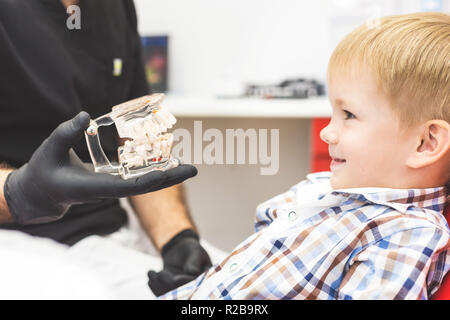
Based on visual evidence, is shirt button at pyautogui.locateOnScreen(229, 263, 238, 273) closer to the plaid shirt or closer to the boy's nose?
the plaid shirt

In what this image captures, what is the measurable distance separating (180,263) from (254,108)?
1.97 feet

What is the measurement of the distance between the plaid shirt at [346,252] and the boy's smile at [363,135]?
0.03 metres

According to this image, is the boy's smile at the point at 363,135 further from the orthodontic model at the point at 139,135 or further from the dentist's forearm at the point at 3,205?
the dentist's forearm at the point at 3,205

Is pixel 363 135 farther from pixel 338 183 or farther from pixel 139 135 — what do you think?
pixel 139 135

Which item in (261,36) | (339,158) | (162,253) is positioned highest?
(261,36)

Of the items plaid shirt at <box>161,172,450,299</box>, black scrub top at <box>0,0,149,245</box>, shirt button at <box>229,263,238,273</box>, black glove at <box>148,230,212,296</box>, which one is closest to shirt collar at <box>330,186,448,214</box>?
plaid shirt at <box>161,172,450,299</box>

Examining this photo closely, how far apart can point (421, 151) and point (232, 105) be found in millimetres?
802

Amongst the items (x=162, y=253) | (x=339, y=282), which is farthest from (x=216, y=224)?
(x=339, y=282)

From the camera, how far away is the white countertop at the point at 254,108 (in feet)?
4.31

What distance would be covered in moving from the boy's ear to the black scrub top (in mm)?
464

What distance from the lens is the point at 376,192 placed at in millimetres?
635

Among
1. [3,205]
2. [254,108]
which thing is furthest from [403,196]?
[254,108]
